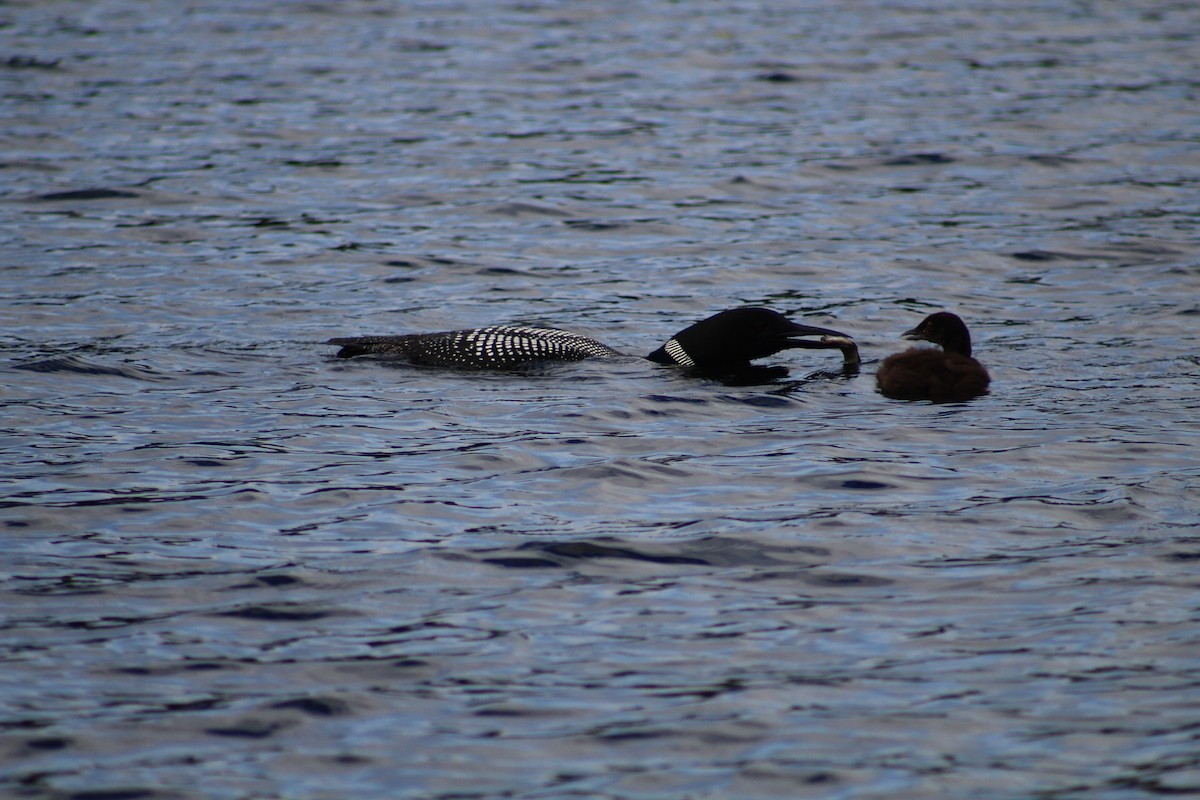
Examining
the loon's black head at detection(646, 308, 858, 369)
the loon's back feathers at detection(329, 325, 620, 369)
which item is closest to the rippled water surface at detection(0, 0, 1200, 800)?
the loon's back feathers at detection(329, 325, 620, 369)

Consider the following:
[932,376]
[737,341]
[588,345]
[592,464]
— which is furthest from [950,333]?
[592,464]

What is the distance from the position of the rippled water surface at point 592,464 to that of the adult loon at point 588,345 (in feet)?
0.47

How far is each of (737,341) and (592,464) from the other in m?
2.36

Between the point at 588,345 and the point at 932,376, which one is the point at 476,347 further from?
the point at 932,376

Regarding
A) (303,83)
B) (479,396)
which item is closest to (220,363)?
(479,396)

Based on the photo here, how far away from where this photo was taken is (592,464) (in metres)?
6.46

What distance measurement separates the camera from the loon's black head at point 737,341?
8.53m

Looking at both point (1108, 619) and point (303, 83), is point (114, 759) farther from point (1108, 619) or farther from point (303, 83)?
point (303, 83)

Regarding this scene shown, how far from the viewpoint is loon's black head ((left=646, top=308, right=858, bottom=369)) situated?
8531 mm

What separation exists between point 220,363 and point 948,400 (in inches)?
155

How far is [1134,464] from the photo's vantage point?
636 cm

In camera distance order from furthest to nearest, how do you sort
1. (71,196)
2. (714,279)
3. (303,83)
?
(303,83), (71,196), (714,279)

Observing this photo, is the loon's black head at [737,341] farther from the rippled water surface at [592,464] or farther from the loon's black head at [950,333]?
the loon's black head at [950,333]

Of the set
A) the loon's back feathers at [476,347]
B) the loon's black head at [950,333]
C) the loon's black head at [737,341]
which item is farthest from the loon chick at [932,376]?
the loon's back feathers at [476,347]
